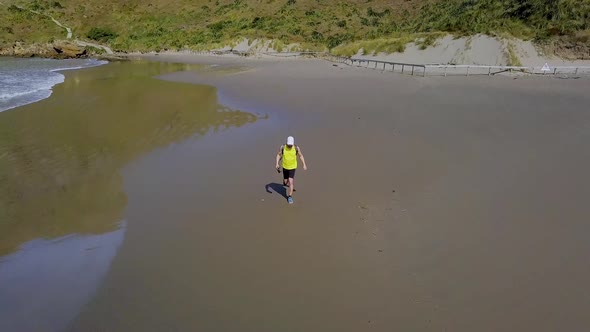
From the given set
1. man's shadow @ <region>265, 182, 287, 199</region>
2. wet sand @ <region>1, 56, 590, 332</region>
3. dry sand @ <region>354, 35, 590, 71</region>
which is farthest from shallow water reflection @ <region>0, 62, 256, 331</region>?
dry sand @ <region>354, 35, 590, 71</region>

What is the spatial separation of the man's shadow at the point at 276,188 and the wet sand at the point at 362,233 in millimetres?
55

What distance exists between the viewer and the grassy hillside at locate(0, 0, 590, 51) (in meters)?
30.9

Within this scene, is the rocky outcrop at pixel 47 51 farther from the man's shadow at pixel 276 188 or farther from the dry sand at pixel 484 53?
the man's shadow at pixel 276 188

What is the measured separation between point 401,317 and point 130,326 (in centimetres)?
298

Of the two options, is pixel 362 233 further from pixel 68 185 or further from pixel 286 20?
pixel 286 20

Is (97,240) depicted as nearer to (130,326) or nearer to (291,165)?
(130,326)

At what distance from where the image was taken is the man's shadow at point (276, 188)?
729cm

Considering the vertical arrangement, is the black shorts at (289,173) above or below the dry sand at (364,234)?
above

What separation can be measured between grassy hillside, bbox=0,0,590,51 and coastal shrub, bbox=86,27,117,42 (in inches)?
8.6

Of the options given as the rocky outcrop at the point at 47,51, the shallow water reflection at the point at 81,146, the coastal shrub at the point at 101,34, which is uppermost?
the coastal shrub at the point at 101,34

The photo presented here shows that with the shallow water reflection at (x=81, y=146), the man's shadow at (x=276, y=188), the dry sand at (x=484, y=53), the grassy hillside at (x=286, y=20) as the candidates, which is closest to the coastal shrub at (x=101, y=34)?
the grassy hillside at (x=286, y=20)

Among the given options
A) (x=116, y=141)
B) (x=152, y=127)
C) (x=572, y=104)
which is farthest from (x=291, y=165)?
(x=572, y=104)

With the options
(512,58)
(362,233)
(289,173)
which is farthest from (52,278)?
(512,58)

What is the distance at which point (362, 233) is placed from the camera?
223 inches
